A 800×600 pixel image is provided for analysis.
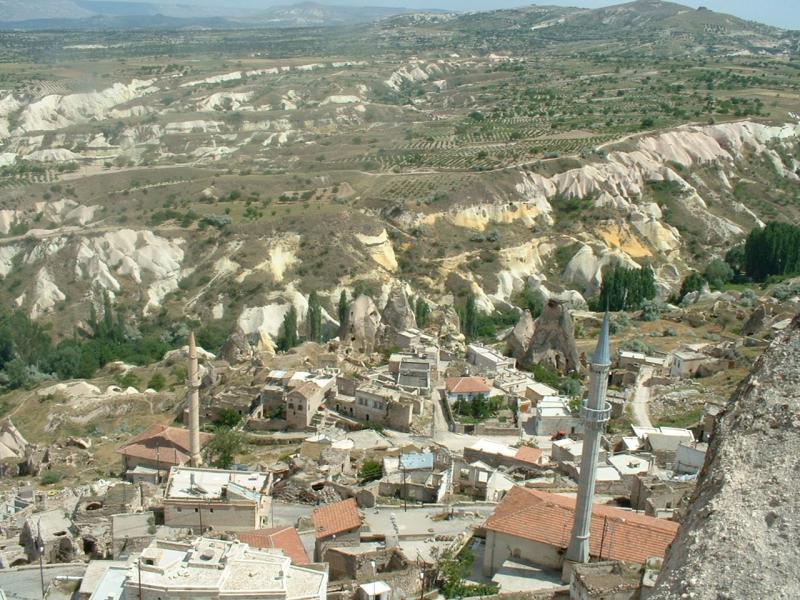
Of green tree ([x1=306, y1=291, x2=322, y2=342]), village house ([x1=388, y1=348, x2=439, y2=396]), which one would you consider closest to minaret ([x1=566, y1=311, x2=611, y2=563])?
village house ([x1=388, y1=348, x2=439, y2=396])

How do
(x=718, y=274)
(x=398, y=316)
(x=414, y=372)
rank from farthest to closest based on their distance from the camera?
(x=718, y=274) < (x=398, y=316) < (x=414, y=372)

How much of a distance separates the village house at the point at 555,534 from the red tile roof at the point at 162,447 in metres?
12.5

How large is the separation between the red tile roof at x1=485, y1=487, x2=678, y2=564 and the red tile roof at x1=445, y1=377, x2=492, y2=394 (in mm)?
14745

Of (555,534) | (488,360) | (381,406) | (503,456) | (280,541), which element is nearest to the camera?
(555,534)

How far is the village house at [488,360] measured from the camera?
39.8 meters

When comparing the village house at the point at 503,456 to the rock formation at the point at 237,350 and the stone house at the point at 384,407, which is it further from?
the rock formation at the point at 237,350

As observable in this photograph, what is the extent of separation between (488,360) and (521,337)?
13.8 feet

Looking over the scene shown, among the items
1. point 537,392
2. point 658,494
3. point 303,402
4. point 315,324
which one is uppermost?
point 658,494

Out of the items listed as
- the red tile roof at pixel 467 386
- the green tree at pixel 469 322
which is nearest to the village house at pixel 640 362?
the red tile roof at pixel 467 386

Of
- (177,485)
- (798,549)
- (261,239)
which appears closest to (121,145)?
(261,239)

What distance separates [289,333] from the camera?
47.7 meters

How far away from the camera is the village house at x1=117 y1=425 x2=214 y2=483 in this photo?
1094 inches

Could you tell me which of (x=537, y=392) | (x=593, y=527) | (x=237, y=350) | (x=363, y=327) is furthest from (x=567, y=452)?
(x=237, y=350)

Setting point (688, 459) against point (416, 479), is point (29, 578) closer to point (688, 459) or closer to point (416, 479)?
point (416, 479)
